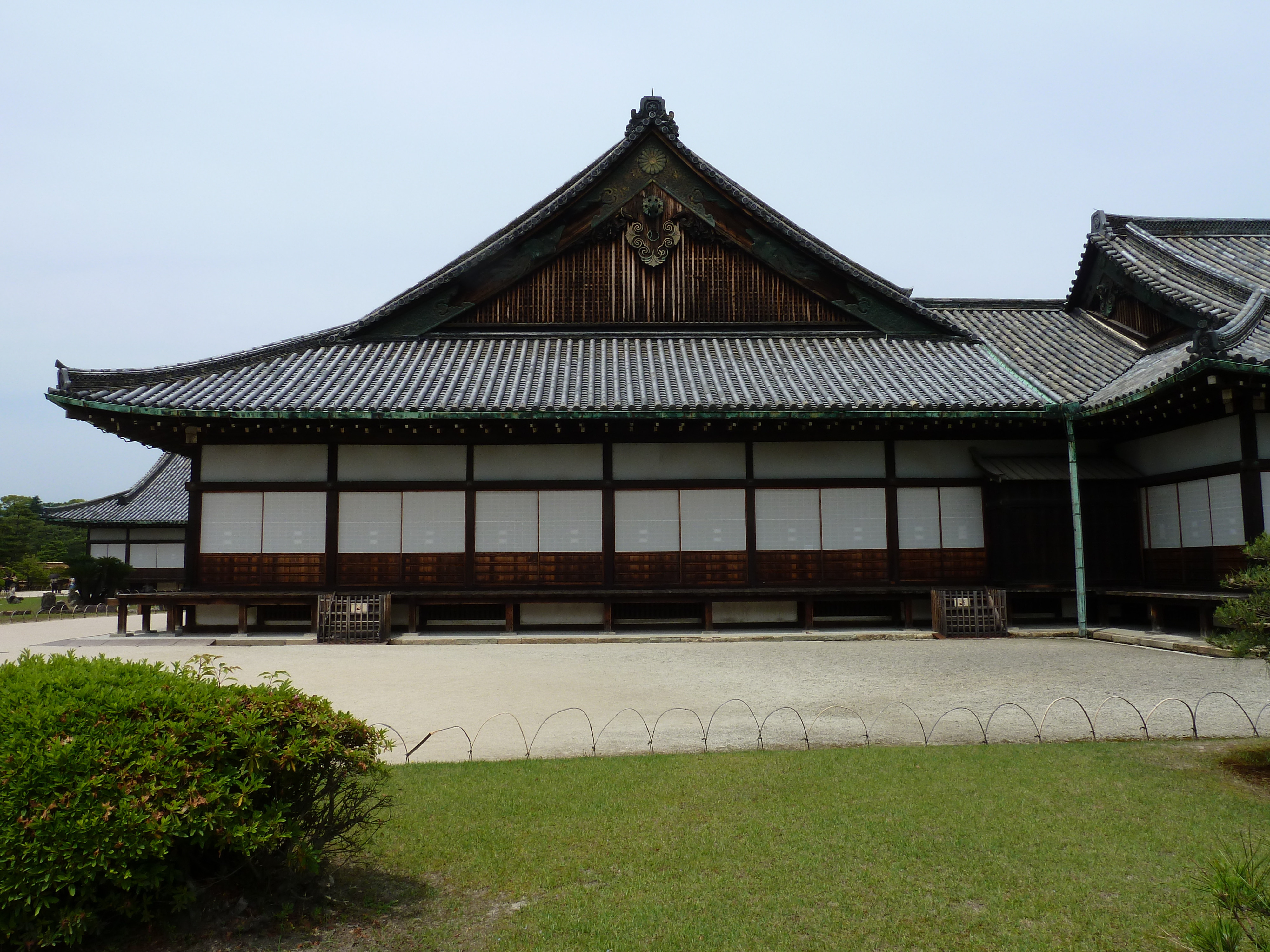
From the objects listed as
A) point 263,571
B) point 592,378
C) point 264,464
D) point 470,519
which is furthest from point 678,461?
point 263,571

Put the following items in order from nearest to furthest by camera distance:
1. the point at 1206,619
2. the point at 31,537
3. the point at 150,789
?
the point at 150,789, the point at 1206,619, the point at 31,537

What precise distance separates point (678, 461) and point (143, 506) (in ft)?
97.1

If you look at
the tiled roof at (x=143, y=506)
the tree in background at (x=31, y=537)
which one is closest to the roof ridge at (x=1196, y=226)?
the tiled roof at (x=143, y=506)

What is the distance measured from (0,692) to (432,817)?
8.10 ft

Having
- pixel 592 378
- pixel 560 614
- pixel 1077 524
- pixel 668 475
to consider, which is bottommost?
pixel 560 614

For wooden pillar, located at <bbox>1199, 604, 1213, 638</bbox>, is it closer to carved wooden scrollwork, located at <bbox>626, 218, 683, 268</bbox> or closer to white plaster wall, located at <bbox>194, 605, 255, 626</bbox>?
carved wooden scrollwork, located at <bbox>626, 218, 683, 268</bbox>

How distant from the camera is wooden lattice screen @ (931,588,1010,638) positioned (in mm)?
15000

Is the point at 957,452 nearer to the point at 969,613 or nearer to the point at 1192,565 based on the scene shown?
the point at 969,613

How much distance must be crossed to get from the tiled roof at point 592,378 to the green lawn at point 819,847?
9605 mm

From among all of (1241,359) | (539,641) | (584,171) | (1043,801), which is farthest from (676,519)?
(1043,801)

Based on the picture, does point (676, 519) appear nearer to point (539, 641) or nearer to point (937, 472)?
point (539, 641)

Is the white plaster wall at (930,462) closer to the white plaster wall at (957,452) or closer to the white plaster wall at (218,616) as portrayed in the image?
the white plaster wall at (957,452)

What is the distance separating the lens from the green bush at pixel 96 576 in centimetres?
2980

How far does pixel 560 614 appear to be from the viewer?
16.2 metres
